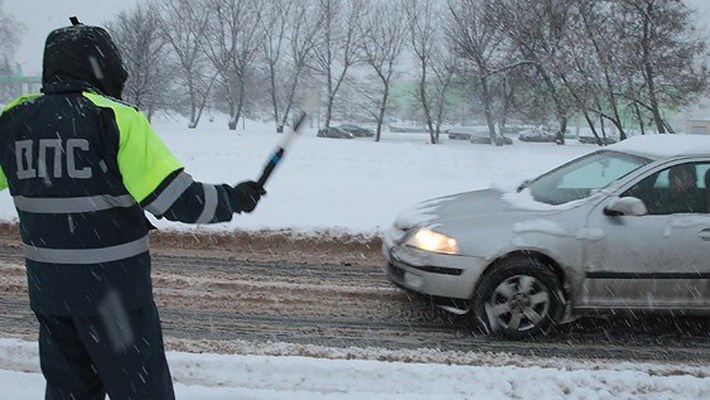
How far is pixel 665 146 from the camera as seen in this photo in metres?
5.19

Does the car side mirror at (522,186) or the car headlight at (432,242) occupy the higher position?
the car side mirror at (522,186)

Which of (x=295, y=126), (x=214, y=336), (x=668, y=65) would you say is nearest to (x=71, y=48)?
(x=295, y=126)

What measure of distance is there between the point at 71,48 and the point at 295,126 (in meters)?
1.00

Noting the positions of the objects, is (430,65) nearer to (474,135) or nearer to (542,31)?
(474,135)

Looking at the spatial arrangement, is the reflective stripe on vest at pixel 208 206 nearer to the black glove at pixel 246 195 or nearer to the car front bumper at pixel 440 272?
the black glove at pixel 246 195

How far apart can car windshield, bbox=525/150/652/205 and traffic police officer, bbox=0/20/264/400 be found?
12.7ft

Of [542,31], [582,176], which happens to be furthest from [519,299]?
[542,31]

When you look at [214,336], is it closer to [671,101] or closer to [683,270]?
[683,270]

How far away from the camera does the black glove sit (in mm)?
2068

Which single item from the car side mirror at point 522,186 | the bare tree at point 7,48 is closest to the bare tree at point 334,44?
the bare tree at point 7,48

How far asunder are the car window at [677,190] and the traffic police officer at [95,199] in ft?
12.9

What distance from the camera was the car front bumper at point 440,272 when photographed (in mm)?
4609

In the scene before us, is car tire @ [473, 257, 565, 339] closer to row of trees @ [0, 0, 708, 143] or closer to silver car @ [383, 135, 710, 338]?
silver car @ [383, 135, 710, 338]

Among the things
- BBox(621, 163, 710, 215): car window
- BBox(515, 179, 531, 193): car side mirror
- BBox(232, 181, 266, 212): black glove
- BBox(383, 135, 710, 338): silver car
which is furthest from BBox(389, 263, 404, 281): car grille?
BBox(232, 181, 266, 212): black glove
